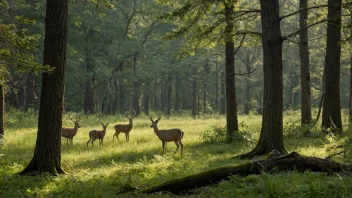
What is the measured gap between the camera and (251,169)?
22.7ft

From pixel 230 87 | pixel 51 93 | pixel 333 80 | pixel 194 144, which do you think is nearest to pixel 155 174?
pixel 51 93

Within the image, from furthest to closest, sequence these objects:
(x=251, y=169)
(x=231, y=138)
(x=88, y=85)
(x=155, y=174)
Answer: (x=88, y=85) < (x=231, y=138) < (x=155, y=174) < (x=251, y=169)

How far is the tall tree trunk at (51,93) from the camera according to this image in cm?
872

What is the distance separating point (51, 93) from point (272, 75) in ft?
18.1

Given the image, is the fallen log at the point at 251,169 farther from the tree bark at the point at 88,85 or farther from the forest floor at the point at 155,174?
the tree bark at the point at 88,85

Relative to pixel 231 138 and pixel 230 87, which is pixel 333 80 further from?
pixel 231 138

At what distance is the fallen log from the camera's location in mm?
6676

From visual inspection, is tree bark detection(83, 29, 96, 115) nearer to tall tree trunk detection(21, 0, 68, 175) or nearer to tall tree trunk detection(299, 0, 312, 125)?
tall tree trunk detection(299, 0, 312, 125)

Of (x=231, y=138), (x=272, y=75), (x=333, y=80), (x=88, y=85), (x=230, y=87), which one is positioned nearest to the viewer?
(x=272, y=75)

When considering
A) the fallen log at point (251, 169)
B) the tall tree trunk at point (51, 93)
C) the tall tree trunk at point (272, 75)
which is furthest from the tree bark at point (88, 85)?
the fallen log at point (251, 169)

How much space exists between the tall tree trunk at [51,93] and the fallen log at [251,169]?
120 inches

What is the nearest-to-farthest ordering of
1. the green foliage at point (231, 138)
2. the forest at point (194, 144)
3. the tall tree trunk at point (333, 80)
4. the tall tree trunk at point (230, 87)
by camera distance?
the forest at point (194, 144) < the green foliage at point (231, 138) < the tall tree trunk at point (333, 80) < the tall tree trunk at point (230, 87)

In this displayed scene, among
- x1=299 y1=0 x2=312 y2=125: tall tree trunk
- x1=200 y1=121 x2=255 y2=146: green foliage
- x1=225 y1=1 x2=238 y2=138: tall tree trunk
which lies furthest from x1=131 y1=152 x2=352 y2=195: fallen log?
x1=299 y1=0 x2=312 y2=125: tall tree trunk

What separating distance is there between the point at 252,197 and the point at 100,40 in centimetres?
3703
